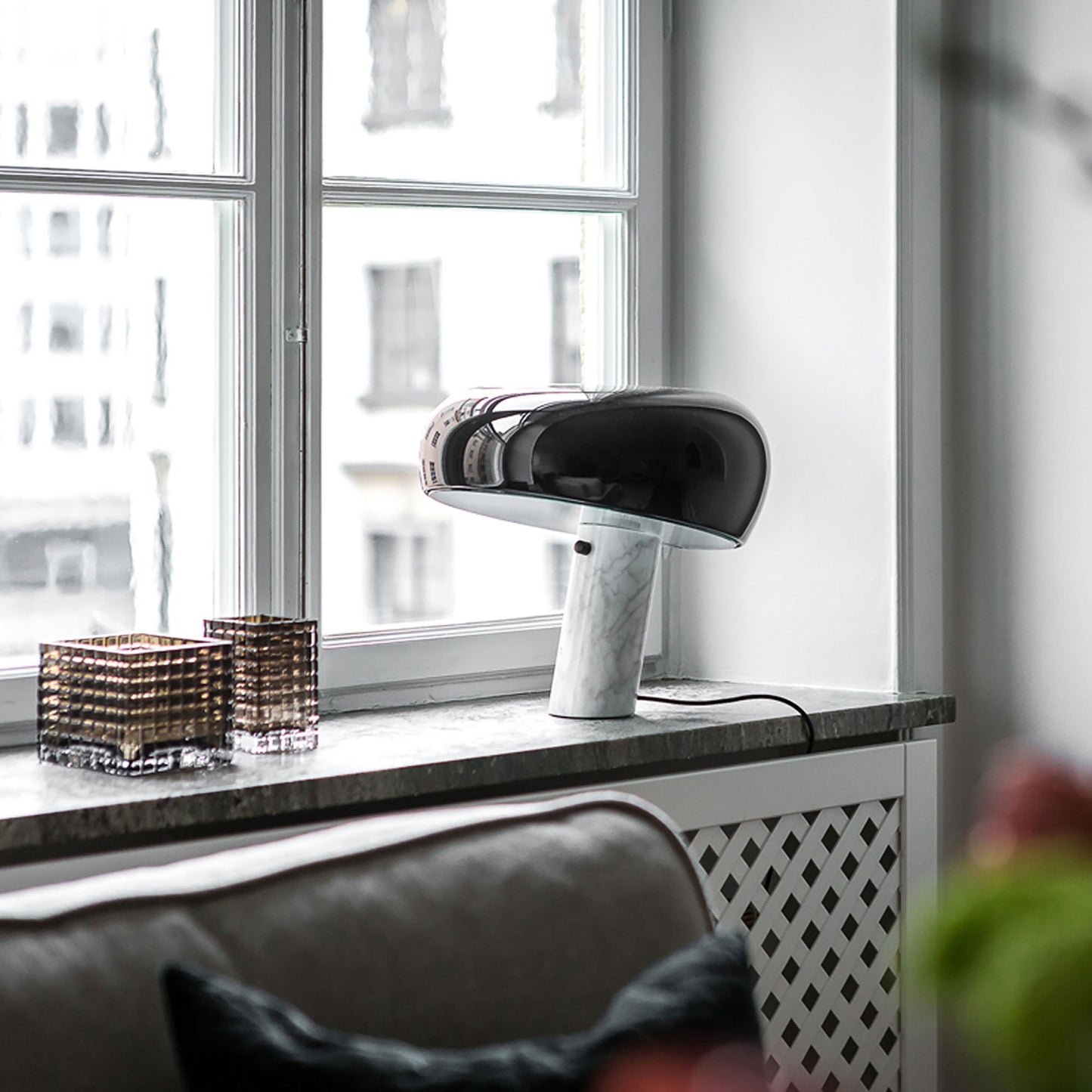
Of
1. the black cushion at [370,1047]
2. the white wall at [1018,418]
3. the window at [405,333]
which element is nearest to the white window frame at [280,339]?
the window at [405,333]

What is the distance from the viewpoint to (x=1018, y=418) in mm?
2059

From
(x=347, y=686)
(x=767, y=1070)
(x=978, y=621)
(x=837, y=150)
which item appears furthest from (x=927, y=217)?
(x=767, y=1070)

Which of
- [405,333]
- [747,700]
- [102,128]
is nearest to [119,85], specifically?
[102,128]

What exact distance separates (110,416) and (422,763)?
576 millimetres

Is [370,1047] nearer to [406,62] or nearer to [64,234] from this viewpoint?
[64,234]

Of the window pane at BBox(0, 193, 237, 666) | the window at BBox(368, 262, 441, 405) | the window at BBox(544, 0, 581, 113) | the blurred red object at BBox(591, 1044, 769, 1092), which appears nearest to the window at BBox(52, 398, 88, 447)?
the window pane at BBox(0, 193, 237, 666)

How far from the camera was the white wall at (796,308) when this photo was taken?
2076 millimetres

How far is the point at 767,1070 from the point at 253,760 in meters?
0.73

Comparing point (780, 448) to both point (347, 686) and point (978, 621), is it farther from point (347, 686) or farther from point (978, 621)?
point (347, 686)

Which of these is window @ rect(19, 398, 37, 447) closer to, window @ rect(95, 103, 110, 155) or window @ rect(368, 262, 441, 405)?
window @ rect(95, 103, 110, 155)

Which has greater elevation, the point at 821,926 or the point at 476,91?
the point at 476,91

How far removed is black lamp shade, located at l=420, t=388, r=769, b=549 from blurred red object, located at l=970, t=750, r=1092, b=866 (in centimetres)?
148

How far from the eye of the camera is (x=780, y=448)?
2178mm

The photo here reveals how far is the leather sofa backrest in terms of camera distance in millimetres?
860
